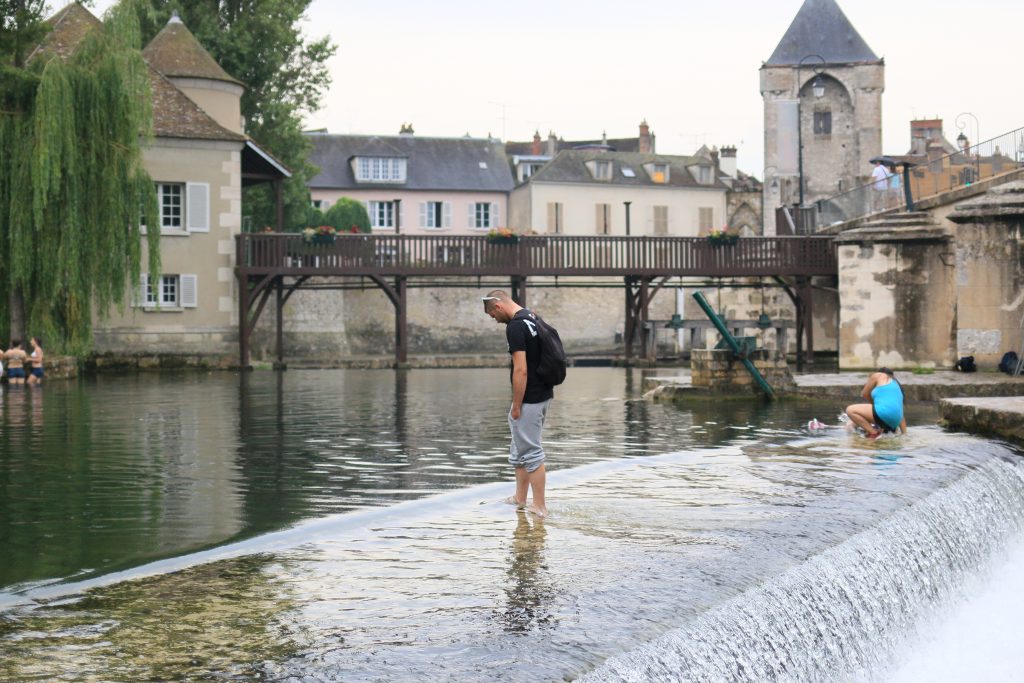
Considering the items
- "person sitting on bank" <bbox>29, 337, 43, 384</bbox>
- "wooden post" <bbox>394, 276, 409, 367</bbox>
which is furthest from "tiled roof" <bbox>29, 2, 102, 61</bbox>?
"person sitting on bank" <bbox>29, 337, 43, 384</bbox>

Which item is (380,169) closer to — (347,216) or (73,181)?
(347,216)

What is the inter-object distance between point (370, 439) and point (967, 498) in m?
6.38

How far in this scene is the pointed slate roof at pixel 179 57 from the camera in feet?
113

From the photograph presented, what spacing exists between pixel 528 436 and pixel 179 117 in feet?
89.6

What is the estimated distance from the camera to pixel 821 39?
2359 inches

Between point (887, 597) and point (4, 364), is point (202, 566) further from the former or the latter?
point (4, 364)

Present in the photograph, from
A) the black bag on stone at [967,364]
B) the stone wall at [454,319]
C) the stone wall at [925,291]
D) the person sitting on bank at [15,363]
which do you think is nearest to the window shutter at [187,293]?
the stone wall at [454,319]

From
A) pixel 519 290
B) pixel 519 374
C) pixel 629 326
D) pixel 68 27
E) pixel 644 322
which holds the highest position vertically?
pixel 68 27

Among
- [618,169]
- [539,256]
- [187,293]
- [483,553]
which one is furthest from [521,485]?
[618,169]

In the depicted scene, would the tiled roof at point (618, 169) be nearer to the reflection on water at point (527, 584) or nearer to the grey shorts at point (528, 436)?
the grey shorts at point (528, 436)

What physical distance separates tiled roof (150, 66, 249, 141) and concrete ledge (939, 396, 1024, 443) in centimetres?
2269

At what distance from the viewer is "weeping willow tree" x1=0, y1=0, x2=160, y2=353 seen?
918 inches

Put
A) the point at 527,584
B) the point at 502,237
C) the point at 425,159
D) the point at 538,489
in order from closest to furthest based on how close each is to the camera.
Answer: the point at 527,584, the point at 538,489, the point at 502,237, the point at 425,159

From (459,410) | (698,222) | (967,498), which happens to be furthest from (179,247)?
(698,222)
